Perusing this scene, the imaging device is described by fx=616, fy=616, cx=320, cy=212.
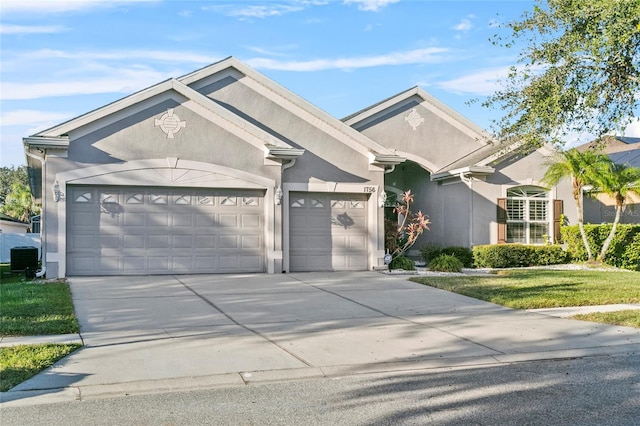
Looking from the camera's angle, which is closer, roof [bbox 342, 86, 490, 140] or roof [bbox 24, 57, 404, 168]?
roof [bbox 24, 57, 404, 168]

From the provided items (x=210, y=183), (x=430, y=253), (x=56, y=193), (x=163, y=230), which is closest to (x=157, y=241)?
(x=163, y=230)

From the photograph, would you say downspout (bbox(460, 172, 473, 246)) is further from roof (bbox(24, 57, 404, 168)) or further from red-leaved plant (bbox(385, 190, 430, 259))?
roof (bbox(24, 57, 404, 168))

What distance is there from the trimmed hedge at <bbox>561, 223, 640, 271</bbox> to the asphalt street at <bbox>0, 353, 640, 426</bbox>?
44.6 ft

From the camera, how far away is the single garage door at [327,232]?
16.6 m

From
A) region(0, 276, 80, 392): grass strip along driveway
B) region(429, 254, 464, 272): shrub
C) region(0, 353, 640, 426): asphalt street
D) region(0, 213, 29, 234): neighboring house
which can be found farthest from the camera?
region(0, 213, 29, 234): neighboring house

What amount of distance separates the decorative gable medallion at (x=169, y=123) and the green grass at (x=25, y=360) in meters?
8.46

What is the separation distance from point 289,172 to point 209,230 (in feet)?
8.75

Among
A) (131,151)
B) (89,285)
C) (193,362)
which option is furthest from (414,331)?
(131,151)

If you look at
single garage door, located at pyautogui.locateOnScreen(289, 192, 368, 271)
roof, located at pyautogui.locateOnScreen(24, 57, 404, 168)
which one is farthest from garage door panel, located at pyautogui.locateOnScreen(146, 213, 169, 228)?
single garage door, located at pyautogui.locateOnScreen(289, 192, 368, 271)

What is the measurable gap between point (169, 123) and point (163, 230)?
2639 millimetres

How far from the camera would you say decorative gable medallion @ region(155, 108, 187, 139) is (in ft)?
49.5

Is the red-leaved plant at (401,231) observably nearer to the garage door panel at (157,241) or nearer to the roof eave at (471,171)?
the roof eave at (471,171)

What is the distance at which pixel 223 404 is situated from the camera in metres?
5.62

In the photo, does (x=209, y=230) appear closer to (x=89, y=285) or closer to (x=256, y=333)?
(x=89, y=285)
